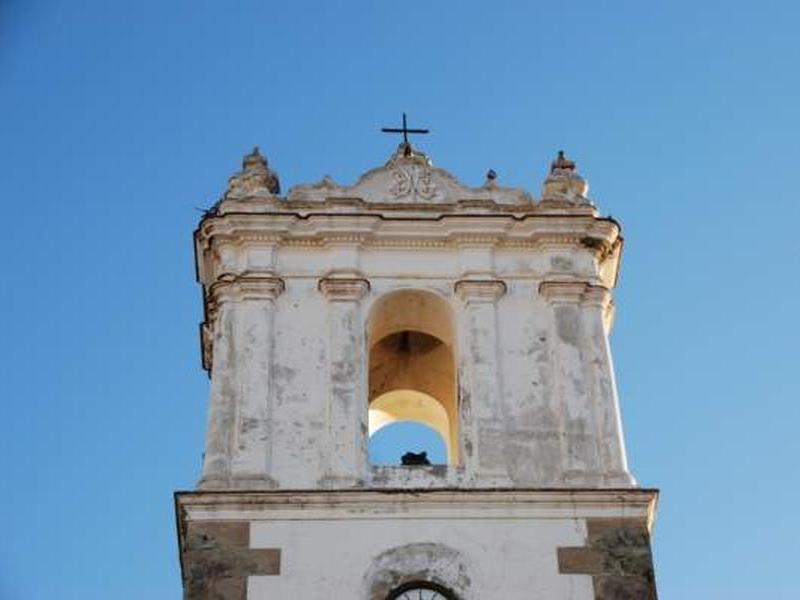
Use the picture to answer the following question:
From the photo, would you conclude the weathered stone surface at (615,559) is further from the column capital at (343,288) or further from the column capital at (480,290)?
the column capital at (343,288)

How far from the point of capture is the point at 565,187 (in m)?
21.2

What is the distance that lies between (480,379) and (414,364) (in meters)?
2.54

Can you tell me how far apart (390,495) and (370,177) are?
182 inches

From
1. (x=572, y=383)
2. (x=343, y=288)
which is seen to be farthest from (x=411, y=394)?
(x=572, y=383)

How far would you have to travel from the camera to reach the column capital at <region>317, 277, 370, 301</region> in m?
20.0

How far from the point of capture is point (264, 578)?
58.1 ft

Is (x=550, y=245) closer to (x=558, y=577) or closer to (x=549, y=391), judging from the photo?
(x=549, y=391)

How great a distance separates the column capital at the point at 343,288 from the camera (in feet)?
65.7

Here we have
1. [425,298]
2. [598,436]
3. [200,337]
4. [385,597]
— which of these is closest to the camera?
[385,597]

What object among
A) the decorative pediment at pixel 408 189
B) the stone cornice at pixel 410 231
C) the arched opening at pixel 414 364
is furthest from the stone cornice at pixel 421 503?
the decorative pediment at pixel 408 189

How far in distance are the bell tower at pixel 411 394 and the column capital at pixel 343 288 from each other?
2 cm

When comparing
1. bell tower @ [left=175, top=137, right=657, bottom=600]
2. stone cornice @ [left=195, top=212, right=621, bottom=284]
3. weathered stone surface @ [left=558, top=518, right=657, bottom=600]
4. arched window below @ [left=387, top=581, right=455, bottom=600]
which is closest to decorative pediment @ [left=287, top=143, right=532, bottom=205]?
bell tower @ [left=175, top=137, right=657, bottom=600]

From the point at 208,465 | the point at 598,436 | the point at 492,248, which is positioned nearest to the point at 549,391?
the point at 598,436

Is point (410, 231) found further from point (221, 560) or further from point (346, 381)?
point (221, 560)
